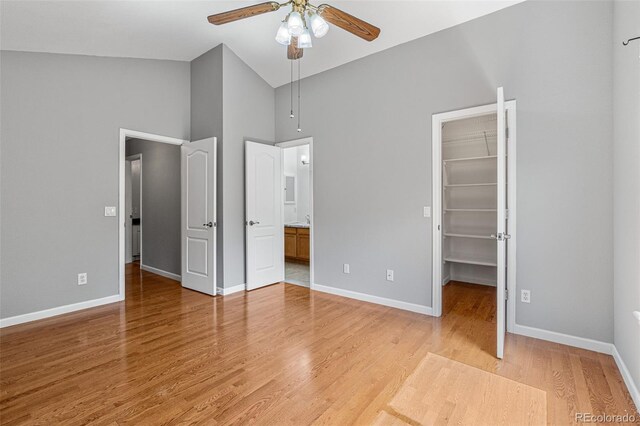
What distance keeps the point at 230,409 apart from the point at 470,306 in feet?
9.69

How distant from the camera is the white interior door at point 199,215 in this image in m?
4.04

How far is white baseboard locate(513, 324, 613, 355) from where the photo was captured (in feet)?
8.10

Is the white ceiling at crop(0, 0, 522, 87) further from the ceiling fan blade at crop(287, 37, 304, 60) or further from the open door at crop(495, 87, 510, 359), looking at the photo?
the open door at crop(495, 87, 510, 359)

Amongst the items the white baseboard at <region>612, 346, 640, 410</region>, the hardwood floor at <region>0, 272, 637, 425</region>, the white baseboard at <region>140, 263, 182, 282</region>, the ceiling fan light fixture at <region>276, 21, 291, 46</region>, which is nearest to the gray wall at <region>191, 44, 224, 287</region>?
the hardwood floor at <region>0, 272, 637, 425</region>

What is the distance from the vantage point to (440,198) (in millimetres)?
3285

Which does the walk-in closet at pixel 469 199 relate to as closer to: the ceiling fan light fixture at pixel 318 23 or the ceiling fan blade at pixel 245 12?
the ceiling fan light fixture at pixel 318 23

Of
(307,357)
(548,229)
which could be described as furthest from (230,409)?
(548,229)

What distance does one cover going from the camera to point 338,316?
332 centimetres

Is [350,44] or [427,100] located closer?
[427,100]

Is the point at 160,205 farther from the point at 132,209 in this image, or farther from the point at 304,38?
the point at 304,38

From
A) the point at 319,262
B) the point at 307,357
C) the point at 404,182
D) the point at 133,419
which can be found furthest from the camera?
the point at 319,262

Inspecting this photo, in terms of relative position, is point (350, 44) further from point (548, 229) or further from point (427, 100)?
point (548, 229)

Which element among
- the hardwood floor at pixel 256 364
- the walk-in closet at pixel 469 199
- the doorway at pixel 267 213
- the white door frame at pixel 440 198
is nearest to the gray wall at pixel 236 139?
the doorway at pixel 267 213

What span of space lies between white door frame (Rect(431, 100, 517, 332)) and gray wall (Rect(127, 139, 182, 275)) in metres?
3.87
